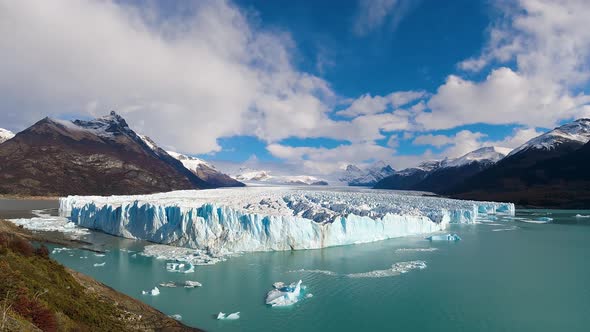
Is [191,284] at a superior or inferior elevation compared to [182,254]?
inferior

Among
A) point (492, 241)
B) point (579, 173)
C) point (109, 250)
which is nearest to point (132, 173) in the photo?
point (109, 250)

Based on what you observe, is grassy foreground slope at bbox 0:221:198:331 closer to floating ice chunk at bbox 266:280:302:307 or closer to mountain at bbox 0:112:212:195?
floating ice chunk at bbox 266:280:302:307

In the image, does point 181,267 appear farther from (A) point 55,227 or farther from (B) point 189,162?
(B) point 189,162

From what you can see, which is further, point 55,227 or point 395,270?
point 55,227

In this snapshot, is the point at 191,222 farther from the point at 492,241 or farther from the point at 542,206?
the point at 542,206

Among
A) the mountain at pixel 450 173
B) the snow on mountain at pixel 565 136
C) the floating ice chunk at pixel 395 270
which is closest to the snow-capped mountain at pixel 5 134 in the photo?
the mountain at pixel 450 173

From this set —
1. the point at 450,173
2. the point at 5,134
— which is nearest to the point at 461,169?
the point at 450,173
